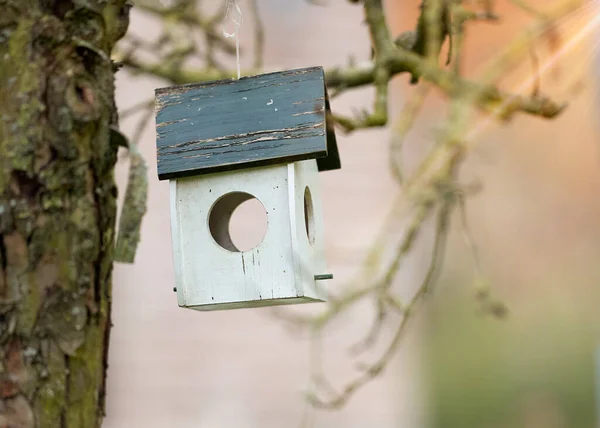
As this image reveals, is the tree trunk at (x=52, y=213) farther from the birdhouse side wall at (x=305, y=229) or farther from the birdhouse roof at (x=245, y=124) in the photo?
the birdhouse side wall at (x=305, y=229)

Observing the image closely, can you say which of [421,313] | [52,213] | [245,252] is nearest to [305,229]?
[245,252]

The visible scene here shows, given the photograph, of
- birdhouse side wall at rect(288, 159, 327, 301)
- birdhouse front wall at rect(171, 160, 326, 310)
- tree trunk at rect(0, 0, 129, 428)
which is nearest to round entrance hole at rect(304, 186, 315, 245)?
birdhouse side wall at rect(288, 159, 327, 301)

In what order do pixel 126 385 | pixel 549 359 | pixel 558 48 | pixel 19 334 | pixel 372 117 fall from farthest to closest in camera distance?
pixel 549 359, pixel 126 385, pixel 558 48, pixel 372 117, pixel 19 334

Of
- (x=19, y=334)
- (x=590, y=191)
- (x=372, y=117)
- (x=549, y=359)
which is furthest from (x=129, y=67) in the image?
(x=549, y=359)

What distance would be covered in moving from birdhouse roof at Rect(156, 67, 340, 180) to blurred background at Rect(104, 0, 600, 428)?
134cm

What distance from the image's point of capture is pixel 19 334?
1.26 meters

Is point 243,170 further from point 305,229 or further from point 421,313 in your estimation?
point 421,313

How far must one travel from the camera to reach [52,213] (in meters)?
1.30

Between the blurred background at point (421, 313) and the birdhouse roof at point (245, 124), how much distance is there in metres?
1.34

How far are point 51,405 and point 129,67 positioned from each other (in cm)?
103

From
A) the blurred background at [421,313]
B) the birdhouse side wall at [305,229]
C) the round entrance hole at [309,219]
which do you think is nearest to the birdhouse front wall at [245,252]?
the birdhouse side wall at [305,229]

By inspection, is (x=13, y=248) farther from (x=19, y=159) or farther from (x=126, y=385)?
(x=126, y=385)

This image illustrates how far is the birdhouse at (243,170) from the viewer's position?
4.14 feet

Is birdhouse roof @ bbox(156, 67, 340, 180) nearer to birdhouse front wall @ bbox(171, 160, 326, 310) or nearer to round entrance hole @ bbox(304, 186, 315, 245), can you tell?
birdhouse front wall @ bbox(171, 160, 326, 310)
